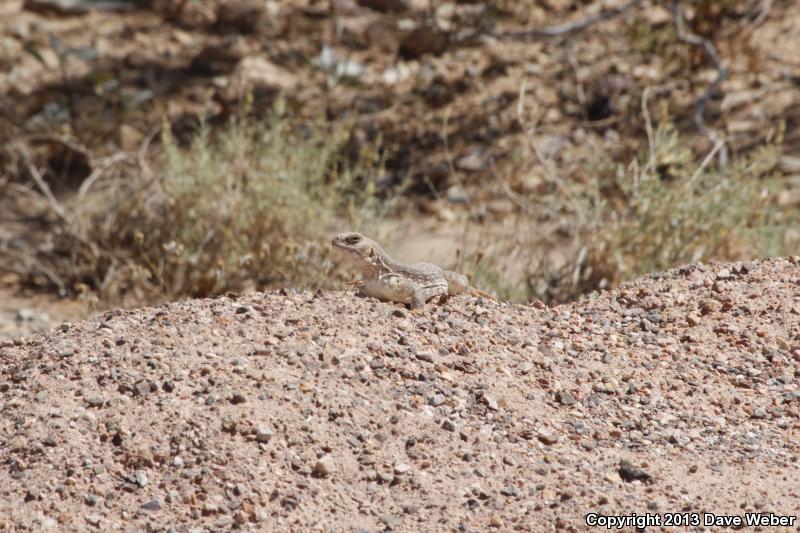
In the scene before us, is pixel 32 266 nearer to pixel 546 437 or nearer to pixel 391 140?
pixel 391 140

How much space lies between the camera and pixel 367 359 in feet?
14.1

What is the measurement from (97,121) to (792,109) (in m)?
6.05

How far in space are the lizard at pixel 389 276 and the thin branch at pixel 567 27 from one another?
6002 millimetres

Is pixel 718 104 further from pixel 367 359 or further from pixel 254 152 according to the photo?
pixel 367 359

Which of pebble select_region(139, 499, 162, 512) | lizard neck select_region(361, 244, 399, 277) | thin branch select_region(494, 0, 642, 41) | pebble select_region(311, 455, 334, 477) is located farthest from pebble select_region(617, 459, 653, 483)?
thin branch select_region(494, 0, 642, 41)

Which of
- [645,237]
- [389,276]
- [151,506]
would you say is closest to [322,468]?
[151,506]

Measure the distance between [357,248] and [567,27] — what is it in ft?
20.3

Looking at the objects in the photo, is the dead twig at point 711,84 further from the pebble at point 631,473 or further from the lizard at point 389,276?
the pebble at point 631,473

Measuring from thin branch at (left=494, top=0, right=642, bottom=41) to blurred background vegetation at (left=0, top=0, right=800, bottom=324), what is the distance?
5 centimetres

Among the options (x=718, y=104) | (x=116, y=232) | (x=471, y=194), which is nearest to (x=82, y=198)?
(x=116, y=232)

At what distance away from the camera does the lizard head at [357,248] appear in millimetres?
4871

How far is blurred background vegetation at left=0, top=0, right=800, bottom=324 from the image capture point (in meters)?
7.06

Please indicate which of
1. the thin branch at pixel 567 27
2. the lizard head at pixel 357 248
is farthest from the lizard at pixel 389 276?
the thin branch at pixel 567 27

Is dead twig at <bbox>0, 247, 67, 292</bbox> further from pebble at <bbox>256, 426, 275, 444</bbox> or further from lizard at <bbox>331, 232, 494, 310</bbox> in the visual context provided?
pebble at <bbox>256, 426, 275, 444</bbox>
